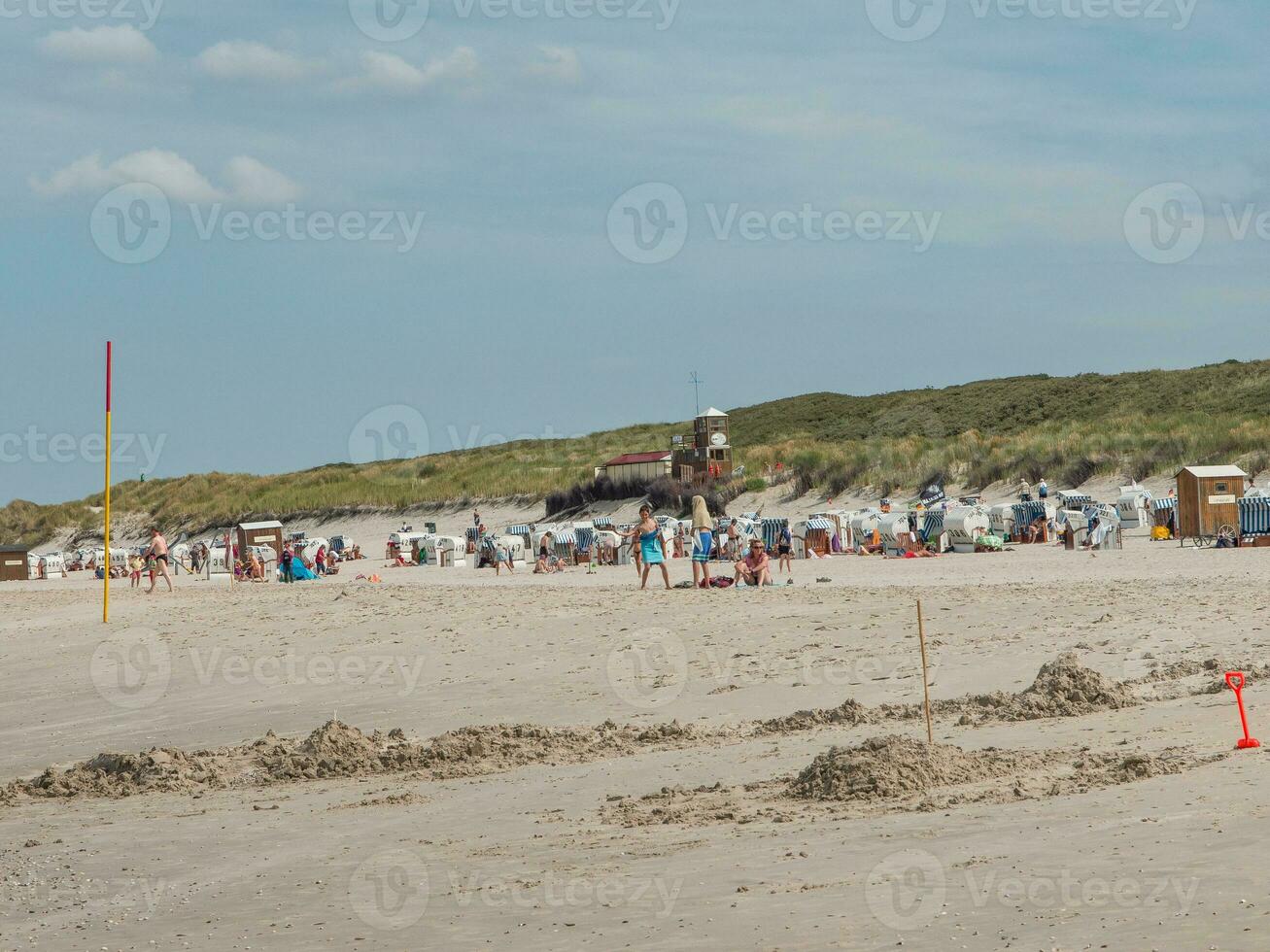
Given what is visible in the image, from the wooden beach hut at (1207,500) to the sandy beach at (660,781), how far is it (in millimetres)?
10536

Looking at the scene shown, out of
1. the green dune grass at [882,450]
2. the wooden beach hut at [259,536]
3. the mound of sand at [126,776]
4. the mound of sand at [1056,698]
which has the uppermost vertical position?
the green dune grass at [882,450]

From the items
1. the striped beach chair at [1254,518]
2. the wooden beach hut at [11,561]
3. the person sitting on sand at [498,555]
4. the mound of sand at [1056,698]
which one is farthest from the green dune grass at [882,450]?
the mound of sand at [1056,698]

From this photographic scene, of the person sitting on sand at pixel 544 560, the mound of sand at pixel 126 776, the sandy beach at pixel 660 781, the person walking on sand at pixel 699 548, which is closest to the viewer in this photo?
the sandy beach at pixel 660 781

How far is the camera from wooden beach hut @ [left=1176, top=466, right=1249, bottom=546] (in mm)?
26125

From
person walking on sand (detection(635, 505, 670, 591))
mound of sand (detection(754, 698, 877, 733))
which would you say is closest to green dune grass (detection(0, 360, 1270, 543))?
person walking on sand (detection(635, 505, 670, 591))

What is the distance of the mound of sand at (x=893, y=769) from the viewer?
269 inches

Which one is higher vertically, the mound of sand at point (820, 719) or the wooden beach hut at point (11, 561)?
the wooden beach hut at point (11, 561)

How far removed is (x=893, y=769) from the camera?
6.92m

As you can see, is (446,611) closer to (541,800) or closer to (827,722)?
(827,722)

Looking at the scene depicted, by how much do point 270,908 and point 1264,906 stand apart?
357 centimetres

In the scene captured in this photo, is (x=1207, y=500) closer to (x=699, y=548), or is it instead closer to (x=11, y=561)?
(x=699, y=548)

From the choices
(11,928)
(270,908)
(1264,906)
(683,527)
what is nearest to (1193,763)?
(1264,906)

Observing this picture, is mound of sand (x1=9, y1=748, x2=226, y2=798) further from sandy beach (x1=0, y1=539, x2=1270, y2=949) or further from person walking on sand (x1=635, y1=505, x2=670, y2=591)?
person walking on sand (x1=635, y1=505, x2=670, y2=591)

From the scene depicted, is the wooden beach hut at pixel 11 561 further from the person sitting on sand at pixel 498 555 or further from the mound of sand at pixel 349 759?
the mound of sand at pixel 349 759
